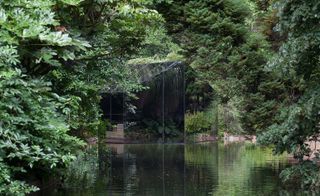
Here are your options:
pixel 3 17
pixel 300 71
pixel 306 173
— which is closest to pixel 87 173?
pixel 306 173

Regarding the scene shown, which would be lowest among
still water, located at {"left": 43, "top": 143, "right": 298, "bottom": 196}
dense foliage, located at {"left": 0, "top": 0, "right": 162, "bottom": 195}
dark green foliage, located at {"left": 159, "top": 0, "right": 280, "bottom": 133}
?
still water, located at {"left": 43, "top": 143, "right": 298, "bottom": 196}

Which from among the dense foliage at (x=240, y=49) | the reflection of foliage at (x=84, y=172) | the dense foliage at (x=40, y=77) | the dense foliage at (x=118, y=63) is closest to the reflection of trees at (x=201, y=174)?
the dense foliage at (x=118, y=63)

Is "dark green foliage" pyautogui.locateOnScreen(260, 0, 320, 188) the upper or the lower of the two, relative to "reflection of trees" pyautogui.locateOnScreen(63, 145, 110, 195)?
upper

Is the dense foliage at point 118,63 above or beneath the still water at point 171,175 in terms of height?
above

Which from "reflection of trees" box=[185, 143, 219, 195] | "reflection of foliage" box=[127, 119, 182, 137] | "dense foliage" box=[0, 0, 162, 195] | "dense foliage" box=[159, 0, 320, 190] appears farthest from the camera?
"reflection of foliage" box=[127, 119, 182, 137]

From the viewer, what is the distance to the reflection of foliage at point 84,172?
1000 centimetres

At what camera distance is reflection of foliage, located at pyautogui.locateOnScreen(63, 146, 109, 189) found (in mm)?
10000

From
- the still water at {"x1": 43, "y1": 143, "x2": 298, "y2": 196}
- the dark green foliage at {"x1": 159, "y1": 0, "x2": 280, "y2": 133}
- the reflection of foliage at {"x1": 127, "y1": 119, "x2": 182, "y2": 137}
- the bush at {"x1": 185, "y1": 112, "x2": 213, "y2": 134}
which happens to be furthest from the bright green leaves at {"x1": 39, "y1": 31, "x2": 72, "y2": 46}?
the bush at {"x1": 185, "y1": 112, "x2": 213, "y2": 134}

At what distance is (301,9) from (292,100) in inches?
155

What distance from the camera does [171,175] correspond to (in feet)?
37.8

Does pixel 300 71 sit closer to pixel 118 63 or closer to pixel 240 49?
pixel 240 49

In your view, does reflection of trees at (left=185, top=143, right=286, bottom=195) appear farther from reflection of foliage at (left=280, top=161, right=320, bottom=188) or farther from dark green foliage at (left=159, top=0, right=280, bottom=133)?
dark green foliage at (left=159, top=0, right=280, bottom=133)

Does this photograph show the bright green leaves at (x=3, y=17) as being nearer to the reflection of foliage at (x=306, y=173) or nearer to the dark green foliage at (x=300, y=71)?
the dark green foliage at (x=300, y=71)

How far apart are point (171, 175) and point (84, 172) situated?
1.88 meters
